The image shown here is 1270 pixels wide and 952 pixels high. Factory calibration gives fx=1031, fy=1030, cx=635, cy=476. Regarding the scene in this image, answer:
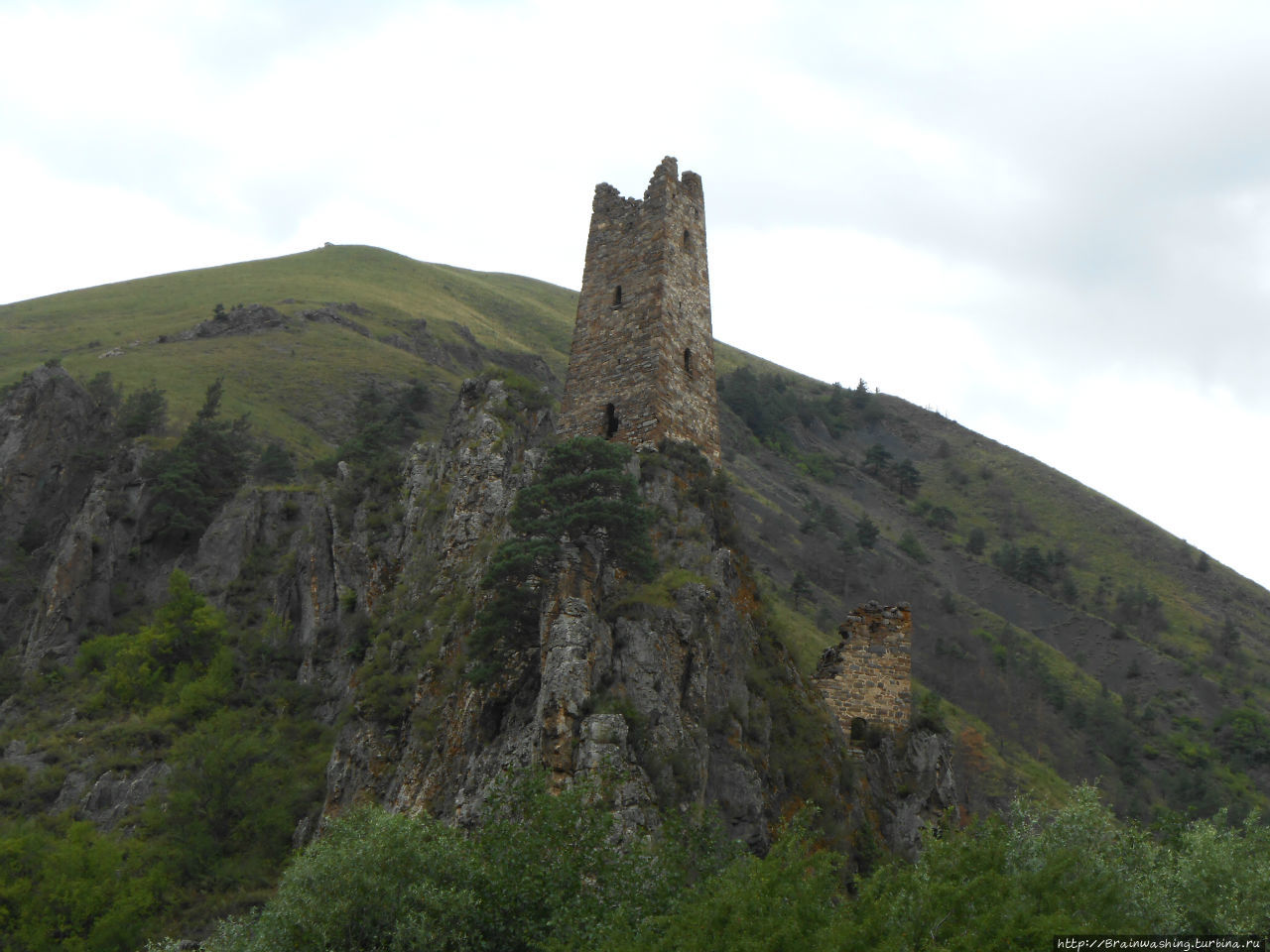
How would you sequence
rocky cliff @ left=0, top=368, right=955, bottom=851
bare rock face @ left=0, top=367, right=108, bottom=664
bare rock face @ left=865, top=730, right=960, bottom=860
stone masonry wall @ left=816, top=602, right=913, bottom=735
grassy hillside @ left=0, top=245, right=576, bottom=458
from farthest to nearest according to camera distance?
grassy hillside @ left=0, top=245, right=576, bottom=458
bare rock face @ left=0, top=367, right=108, bottom=664
stone masonry wall @ left=816, top=602, right=913, bottom=735
bare rock face @ left=865, top=730, right=960, bottom=860
rocky cliff @ left=0, top=368, right=955, bottom=851

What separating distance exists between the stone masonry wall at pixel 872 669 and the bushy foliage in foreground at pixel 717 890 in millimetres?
8891

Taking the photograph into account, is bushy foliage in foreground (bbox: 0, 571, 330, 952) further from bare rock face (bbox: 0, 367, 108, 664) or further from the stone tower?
the stone tower

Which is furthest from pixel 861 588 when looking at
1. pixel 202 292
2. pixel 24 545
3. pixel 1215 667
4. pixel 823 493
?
pixel 202 292

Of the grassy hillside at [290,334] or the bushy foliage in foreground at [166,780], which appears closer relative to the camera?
the bushy foliage in foreground at [166,780]

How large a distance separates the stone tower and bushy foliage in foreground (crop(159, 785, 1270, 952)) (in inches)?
605

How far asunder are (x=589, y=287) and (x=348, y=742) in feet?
54.4

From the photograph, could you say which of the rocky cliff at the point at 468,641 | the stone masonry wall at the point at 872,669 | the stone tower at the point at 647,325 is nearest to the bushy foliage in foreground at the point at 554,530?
the rocky cliff at the point at 468,641

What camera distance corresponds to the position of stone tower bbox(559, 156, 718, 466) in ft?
104

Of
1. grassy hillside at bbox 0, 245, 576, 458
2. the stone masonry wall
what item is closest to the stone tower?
the stone masonry wall

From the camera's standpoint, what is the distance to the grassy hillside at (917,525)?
65062 millimetres

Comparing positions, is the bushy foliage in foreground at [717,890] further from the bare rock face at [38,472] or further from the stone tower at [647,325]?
the bare rock face at [38,472]

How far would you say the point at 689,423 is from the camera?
3197 cm

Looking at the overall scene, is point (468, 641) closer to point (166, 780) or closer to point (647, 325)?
point (647, 325)

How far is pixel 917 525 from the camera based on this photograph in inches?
4129
